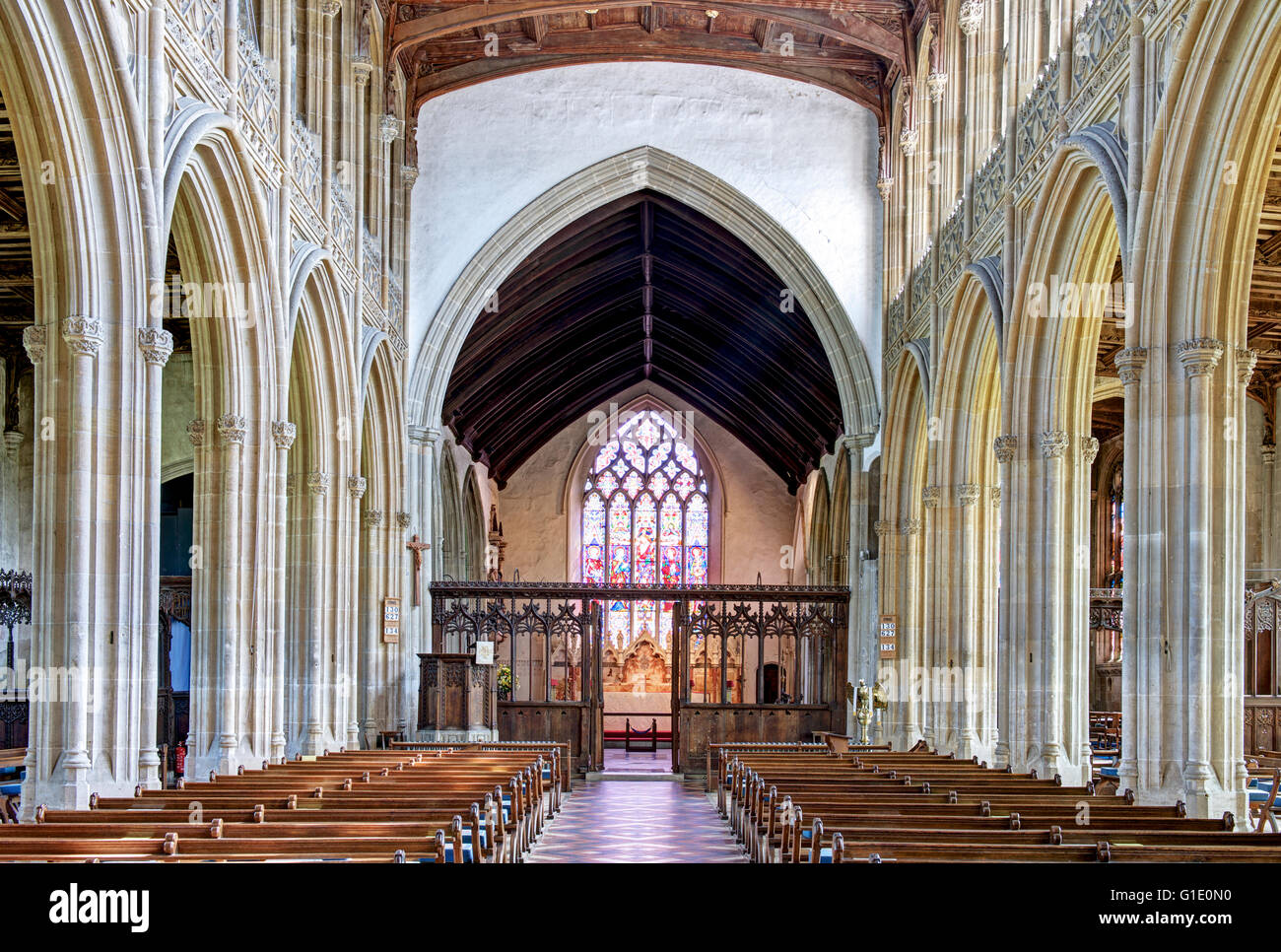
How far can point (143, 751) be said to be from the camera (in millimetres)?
9492

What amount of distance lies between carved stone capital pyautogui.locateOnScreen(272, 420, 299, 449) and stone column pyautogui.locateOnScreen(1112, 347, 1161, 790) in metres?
7.10

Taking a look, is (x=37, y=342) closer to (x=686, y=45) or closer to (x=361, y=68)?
(x=361, y=68)

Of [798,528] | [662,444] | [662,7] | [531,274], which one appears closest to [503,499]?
[662,444]

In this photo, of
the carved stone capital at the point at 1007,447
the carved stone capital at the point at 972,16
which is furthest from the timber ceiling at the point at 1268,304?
the carved stone capital at the point at 972,16

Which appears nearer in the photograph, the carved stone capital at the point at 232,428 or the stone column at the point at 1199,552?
the stone column at the point at 1199,552

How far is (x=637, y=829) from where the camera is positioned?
13.1m

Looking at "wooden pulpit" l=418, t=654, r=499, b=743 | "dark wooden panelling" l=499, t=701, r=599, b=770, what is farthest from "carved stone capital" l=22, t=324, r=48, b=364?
"dark wooden panelling" l=499, t=701, r=599, b=770

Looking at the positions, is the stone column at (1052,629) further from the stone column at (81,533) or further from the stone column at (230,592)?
Answer: the stone column at (81,533)

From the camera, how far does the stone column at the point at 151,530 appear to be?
9023 millimetres

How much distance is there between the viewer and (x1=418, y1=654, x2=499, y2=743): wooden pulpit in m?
18.6

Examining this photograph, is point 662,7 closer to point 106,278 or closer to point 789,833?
point 106,278

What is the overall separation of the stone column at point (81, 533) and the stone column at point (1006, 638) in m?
8.18

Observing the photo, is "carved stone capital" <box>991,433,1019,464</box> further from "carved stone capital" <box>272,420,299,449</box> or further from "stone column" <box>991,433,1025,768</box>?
"carved stone capital" <box>272,420,299,449</box>

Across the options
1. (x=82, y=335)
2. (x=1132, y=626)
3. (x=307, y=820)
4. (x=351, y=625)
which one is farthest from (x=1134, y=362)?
(x=351, y=625)
